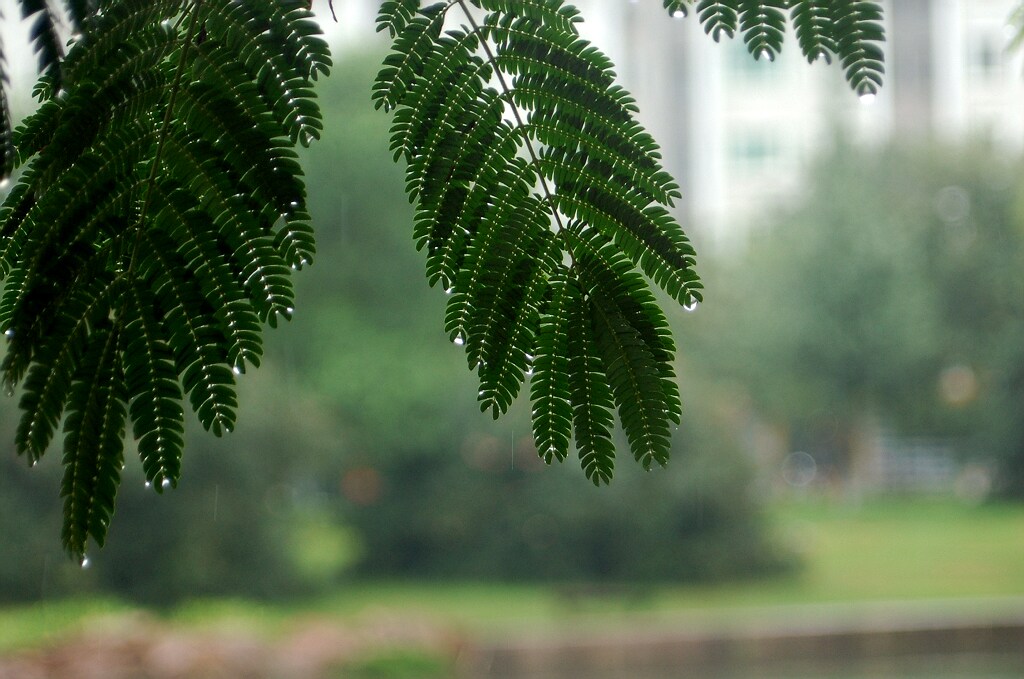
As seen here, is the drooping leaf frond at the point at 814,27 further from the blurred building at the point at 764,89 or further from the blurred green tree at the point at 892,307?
the blurred building at the point at 764,89

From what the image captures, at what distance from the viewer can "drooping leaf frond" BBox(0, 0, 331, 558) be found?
2.23ft

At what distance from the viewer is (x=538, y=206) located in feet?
2.48

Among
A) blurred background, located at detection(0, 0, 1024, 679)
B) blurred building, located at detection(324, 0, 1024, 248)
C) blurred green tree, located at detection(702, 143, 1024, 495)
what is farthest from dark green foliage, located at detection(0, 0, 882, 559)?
blurred building, located at detection(324, 0, 1024, 248)

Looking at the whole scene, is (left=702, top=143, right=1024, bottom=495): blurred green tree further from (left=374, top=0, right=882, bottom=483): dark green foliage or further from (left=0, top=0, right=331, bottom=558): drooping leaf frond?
(left=0, top=0, right=331, bottom=558): drooping leaf frond

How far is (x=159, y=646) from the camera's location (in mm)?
6195

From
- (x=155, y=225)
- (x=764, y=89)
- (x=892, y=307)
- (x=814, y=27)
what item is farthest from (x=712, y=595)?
(x=764, y=89)

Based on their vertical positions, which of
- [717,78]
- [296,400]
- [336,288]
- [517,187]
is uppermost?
[717,78]

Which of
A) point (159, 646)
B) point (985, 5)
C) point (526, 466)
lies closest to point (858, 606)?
point (526, 466)

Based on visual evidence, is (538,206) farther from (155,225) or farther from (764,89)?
(764,89)

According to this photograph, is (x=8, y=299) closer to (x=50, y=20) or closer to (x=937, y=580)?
(x=50, y=20)

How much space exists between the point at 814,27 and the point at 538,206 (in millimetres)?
250

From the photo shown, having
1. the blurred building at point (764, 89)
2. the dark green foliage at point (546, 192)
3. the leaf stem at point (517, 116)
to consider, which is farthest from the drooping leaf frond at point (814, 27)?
the blurred building at point (764, 89)

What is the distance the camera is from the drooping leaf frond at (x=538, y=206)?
73 centimetres

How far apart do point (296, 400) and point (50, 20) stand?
7.31 meters
